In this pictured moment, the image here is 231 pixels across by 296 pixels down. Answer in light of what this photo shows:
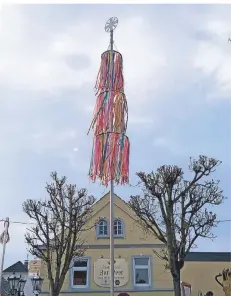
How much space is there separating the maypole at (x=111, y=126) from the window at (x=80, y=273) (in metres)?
11.3

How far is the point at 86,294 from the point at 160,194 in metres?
9.05

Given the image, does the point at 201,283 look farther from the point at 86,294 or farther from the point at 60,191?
the point at 60,191

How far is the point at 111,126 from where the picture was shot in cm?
1238

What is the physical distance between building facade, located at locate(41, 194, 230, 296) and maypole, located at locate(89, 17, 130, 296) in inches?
438

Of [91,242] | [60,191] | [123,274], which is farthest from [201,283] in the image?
[60,191]

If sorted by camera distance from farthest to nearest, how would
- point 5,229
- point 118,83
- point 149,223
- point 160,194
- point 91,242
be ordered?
point 91,242 < point 5,229 < point 149,223 < point 160,194 < point 118,83

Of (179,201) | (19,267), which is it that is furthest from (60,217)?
(19,267)

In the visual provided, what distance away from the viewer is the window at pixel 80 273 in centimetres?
2273

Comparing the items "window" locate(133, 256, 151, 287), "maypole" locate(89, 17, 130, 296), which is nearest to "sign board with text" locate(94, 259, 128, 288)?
"window" locate(133, 256, 151, 287)

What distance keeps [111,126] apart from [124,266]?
40.1 feet

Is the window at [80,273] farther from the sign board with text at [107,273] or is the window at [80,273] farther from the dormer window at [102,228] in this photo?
the dormer window at [102,228]

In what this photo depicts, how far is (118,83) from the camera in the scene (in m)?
12.8

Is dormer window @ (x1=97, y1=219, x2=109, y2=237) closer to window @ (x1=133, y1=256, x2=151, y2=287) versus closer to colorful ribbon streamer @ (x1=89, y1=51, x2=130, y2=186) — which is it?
window @ (x1=133, y1=256, x2=151, y2=287)

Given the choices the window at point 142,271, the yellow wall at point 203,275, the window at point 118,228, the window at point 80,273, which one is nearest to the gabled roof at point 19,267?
the window at point 80,273
